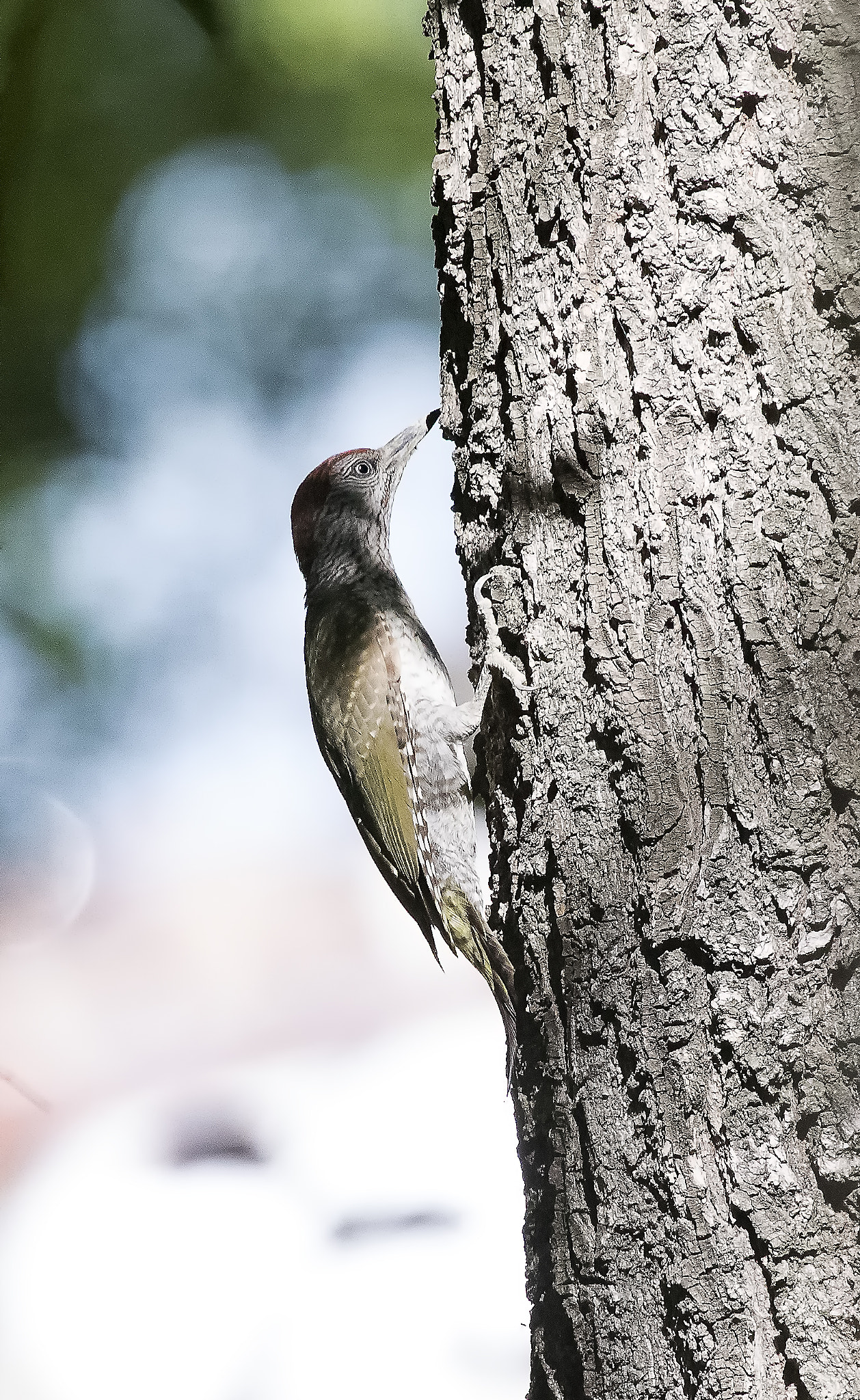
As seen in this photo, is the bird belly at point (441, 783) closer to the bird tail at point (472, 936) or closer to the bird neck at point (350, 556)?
the bird tail at point (472, 936)

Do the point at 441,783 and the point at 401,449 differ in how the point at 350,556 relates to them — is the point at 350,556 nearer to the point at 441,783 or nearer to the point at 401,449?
the point at 401,449

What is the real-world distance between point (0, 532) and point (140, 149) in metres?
1.12

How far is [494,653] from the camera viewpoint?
881mm

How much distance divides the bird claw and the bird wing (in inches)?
31.1

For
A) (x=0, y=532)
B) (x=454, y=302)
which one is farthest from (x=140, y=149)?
(x=454, y=302)

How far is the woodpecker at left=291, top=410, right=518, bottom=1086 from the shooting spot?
1.67 m

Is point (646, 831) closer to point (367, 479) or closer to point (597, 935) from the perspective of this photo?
point (597, 935)

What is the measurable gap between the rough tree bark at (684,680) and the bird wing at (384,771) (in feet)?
2.81

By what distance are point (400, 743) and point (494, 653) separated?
2.88 ft

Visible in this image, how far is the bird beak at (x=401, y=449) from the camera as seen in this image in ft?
7.02

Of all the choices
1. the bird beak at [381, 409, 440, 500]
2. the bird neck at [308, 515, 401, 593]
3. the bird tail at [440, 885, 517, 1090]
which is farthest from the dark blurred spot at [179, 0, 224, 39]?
the bird tail at [440, 885, 517, 1090]

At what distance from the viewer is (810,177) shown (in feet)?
2.32

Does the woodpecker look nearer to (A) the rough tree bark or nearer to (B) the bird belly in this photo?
(B) the bird belly

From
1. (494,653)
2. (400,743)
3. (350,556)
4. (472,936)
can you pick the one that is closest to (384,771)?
(400,743)
